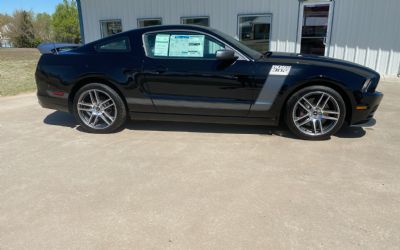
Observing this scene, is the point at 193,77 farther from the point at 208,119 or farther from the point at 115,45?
the point at 115,45

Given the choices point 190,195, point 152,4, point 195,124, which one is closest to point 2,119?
point 195,124

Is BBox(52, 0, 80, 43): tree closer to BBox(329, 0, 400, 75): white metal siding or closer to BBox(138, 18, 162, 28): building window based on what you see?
BBox(138, 18, 162, 28): building window

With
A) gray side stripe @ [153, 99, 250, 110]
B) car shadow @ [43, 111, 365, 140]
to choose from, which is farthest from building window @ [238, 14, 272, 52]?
gray side stripe @ [153, 99, 250, 110]

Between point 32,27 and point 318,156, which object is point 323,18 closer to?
point 318,156

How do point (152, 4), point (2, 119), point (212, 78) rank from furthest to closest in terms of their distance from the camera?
point (152, 4), point (2, 119), point (212, 78)

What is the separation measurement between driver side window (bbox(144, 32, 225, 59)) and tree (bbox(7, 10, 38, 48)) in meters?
45.4

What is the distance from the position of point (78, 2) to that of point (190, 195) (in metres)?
11.5

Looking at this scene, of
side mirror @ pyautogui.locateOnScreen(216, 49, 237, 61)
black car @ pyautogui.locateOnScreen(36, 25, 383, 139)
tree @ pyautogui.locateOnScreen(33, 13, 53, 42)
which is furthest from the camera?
tree @ pyautogui.locateOnScreen(33, 13, 53, 42)

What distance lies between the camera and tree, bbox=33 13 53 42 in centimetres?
4556

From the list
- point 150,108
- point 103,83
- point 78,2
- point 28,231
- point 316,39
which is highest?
point 78,2

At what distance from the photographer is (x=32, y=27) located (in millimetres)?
44688

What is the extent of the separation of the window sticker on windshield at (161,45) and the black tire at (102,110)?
0.88 meters

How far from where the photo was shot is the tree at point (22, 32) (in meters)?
43.1

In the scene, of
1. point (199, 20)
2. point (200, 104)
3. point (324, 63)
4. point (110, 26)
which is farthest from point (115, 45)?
point (110, 26)
